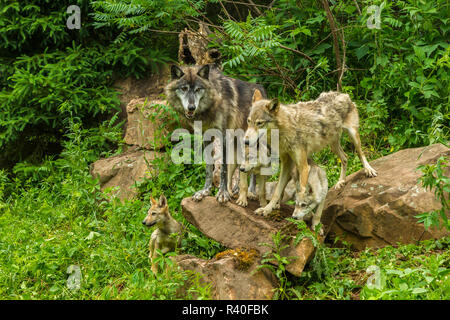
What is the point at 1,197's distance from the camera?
31.9 feet

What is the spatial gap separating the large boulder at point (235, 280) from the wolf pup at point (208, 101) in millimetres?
1397

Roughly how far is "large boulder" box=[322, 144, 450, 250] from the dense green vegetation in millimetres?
267

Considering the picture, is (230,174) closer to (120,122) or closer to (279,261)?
(279,261)

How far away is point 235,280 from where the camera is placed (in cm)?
524

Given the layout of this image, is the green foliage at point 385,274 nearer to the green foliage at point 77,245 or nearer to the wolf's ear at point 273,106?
the green foliage at point 77,245

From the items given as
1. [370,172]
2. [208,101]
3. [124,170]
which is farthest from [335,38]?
[124,170]

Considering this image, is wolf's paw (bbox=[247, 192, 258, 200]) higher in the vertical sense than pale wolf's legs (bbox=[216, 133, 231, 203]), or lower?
lower

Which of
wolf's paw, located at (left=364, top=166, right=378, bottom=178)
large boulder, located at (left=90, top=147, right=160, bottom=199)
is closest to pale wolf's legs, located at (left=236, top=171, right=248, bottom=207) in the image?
wolf's paw, located at (left=364, top=166, right=378, bottom=178)

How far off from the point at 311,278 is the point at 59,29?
787 cm

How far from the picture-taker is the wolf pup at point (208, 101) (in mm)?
6918

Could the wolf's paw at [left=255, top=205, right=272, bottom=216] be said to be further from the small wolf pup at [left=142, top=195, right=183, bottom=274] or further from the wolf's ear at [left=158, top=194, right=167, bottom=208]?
the wolf's ear at [left=158, top=194, right=167, bottom=208]

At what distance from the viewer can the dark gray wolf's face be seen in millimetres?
6879
